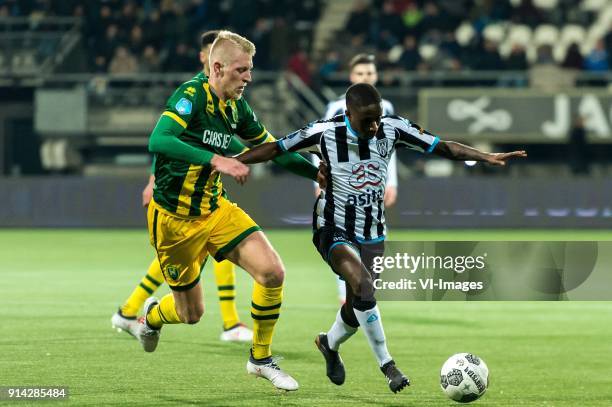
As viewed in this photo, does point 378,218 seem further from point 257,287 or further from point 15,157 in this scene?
point 15,157

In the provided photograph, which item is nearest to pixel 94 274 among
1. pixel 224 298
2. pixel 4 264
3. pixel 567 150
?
pixel 4 264

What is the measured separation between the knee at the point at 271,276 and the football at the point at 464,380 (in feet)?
3.69

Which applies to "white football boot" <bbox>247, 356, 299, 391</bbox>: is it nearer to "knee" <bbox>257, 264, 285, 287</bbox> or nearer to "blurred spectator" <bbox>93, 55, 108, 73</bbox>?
"knee" <bbox>257, 264, 285, 287</bbox>

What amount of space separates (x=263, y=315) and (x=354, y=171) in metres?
1.02

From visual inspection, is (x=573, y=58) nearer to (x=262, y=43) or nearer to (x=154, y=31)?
(x=262, y=43)

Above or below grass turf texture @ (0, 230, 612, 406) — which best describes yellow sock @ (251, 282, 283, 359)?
above

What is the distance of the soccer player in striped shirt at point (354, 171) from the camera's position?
7180mm

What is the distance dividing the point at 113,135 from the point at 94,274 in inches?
381

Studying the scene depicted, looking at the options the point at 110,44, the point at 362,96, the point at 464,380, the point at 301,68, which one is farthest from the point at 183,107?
the point at 110,44

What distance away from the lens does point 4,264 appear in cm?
1606

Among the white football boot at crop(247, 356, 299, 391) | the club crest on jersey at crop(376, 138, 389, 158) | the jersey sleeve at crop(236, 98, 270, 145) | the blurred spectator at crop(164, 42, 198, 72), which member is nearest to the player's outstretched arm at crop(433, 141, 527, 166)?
the club crest on jersey at crop(376, 138, 389, 158)

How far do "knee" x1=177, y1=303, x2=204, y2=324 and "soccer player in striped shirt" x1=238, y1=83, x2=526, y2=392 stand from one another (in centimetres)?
85

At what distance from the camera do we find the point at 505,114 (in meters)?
22.8

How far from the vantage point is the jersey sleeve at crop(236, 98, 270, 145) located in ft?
25.1
